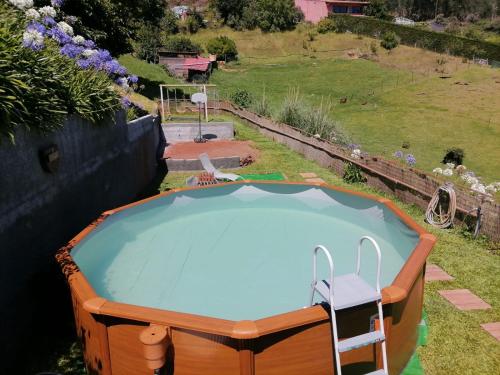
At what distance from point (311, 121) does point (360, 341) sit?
14342mm

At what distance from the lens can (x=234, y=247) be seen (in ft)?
26.9

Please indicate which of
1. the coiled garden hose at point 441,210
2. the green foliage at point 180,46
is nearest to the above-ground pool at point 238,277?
the coiled garden hose at point 441,210

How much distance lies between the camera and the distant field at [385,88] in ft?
71.5

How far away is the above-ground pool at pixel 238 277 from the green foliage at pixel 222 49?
45079 mm

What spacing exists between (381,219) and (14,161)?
6882 mm

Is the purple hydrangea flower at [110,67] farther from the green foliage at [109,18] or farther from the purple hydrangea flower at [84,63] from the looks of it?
the green foliage at [109,18]

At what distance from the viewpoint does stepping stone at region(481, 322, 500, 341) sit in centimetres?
556

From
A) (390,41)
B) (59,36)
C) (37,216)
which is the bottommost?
(37,216)

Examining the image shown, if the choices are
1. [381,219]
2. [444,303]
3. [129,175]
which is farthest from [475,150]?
[129,175]

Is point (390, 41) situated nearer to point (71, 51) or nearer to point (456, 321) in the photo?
point (71, 51)

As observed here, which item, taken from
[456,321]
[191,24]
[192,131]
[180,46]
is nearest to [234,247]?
[456,321]

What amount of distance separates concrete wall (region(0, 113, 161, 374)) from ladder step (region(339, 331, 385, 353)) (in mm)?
4060

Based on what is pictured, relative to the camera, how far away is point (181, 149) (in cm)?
1711

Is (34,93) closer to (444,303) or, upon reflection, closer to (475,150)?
(444,303)
